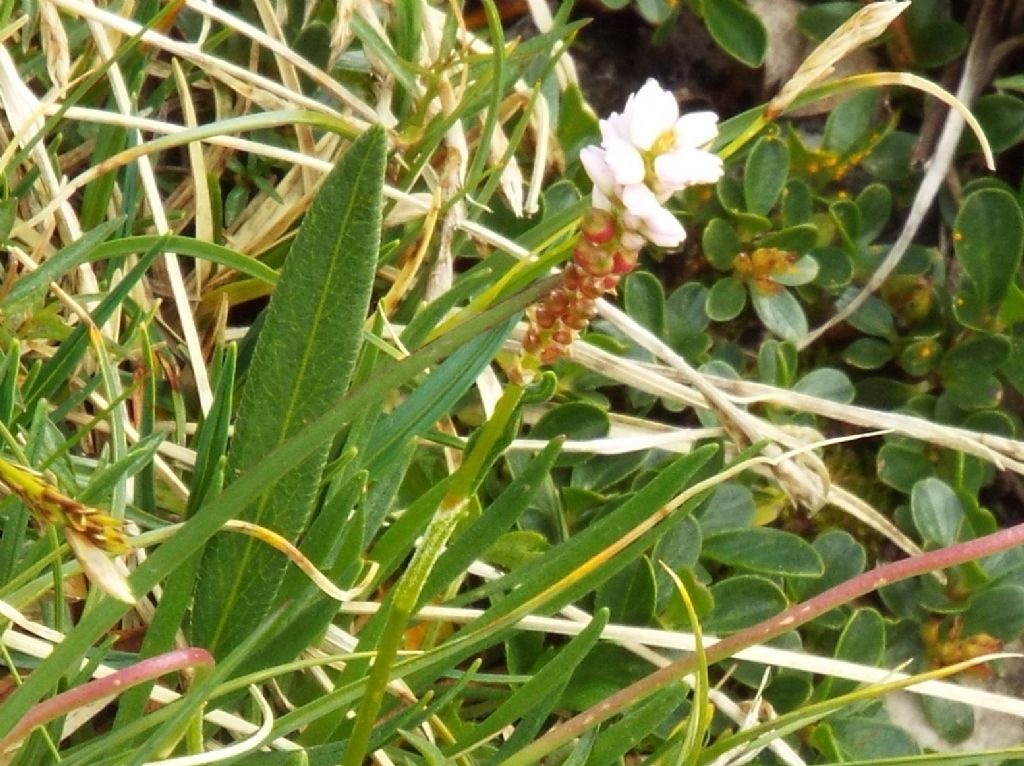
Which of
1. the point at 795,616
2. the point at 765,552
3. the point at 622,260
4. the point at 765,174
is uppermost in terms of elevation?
the point at 622,260

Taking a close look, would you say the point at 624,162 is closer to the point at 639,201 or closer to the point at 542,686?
the point at 639,201

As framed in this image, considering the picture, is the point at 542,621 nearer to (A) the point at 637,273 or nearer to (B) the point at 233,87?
(A) the point at 637,273

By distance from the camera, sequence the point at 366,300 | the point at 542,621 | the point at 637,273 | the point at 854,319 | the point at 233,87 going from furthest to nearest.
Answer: the point at 854,319
the point at 637,273
the point at 233,87
the point at 542,621
the point at 366,300

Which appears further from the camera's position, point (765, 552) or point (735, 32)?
point (735, 32)

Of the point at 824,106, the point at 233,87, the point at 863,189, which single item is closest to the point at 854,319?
the point at 863,189

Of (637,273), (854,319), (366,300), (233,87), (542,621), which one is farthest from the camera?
(854,319)

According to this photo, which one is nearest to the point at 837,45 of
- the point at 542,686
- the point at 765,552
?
the point at 542,686
